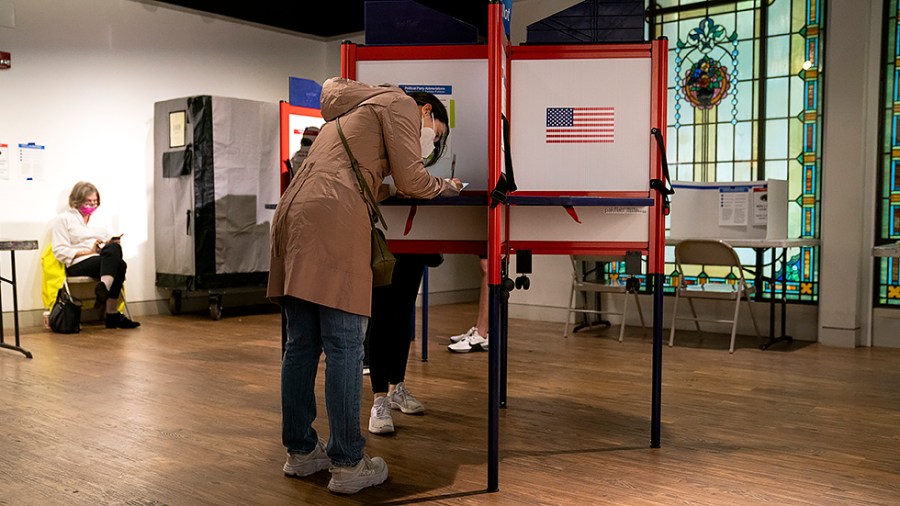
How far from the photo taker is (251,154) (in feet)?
24.1

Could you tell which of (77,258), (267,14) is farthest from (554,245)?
(267,14)

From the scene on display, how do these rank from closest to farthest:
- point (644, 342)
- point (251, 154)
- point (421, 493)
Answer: point (421, 493), point (644, 342), point (251, 154)

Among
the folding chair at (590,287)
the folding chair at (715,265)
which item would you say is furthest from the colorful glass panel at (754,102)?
the folding chair at (590,287)

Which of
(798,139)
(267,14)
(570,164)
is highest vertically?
(267,14)

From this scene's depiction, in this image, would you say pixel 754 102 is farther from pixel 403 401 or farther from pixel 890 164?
pixel 403 401

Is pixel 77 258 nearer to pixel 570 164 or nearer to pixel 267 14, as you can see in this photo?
pixel 267 14

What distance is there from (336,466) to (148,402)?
1.67 meters

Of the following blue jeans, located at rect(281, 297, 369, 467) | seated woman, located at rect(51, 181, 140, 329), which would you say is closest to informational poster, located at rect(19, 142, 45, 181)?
seated woman, located at rect(51, 181, 140, 329)

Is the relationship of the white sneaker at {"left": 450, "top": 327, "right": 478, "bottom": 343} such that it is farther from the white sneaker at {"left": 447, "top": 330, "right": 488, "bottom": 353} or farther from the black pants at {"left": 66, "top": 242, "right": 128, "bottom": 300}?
the black pants at {"left": 66, "top": 242, "right": 128, "bottom": 300}

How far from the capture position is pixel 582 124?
10.3ft

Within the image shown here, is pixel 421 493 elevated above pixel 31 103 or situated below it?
below

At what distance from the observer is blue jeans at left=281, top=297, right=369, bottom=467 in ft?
8.41

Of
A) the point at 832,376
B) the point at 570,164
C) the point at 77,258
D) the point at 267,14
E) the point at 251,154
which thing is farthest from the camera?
the point at 267,14

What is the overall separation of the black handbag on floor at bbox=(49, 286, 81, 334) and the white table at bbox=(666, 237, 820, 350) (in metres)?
4.54
